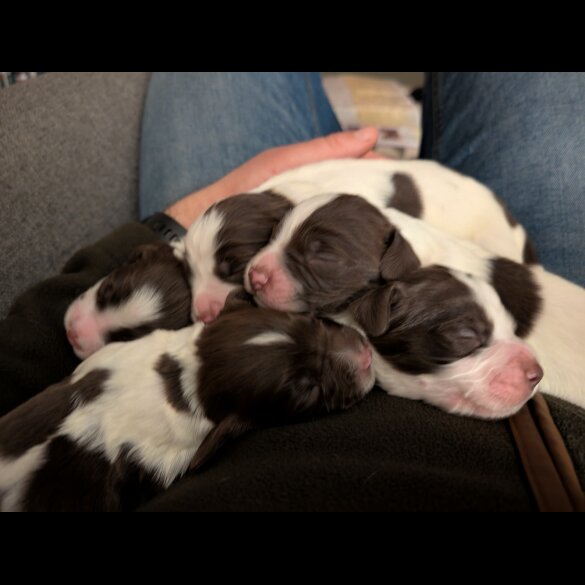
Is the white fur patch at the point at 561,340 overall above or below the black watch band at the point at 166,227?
below

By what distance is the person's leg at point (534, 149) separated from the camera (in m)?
2.67

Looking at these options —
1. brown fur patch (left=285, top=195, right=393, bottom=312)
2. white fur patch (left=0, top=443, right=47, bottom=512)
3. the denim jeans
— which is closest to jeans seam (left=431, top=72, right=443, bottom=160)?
the denim jeans

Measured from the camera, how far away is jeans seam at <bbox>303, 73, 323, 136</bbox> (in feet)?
12.6

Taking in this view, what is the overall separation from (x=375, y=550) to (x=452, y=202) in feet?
5.99

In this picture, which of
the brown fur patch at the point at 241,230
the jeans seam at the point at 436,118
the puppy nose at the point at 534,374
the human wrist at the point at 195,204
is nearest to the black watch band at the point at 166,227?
the human wrist at the point at 195,204

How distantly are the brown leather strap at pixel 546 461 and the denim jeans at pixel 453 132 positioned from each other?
139 centimetres

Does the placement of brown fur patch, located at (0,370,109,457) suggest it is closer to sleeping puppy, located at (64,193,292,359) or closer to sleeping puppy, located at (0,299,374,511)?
sleeping puppy, located at (0,299,374,511)

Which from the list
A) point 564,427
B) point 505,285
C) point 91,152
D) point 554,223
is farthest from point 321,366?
point 91,152

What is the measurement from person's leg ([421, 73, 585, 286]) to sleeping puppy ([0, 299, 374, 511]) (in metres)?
1.52

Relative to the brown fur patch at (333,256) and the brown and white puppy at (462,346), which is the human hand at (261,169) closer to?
the brown fur patch at (333,256)

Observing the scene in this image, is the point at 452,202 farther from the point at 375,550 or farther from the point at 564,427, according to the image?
the point at 375,550

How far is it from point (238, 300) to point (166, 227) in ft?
3.38

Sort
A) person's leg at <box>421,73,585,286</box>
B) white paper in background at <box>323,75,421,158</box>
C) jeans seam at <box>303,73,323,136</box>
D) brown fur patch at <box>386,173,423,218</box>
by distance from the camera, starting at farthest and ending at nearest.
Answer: white paper in background at <box>323,75,421,158</box>
jeans seam at <box>303,73,323,136</box>
person's leg at <box>421,73,585,286</box>
brown fur patch at <box>386,173,423,218</box>

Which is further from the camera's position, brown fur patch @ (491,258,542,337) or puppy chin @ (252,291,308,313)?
brown fur patch @ (491,258,542,337)
